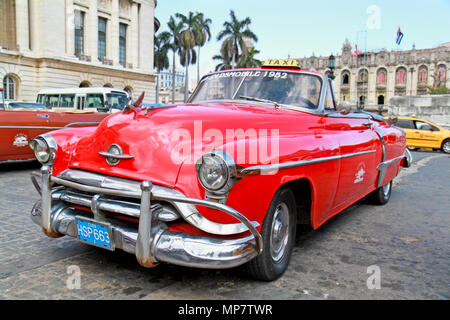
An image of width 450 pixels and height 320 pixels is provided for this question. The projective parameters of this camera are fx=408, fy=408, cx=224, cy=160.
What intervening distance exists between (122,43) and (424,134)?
1105 inches

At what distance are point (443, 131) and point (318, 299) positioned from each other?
1885 cm

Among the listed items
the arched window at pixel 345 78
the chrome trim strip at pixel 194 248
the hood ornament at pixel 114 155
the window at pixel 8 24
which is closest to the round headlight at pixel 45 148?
the hood ornament at pixel 114 155

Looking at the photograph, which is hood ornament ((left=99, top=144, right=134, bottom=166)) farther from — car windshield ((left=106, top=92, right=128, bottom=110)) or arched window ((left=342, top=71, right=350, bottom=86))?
arched window ((left=342, top=71, right=350, bottom=86))

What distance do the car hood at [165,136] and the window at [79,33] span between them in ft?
108

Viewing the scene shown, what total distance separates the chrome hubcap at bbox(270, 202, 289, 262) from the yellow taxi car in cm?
1748

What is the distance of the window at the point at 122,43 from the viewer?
37.4 metres

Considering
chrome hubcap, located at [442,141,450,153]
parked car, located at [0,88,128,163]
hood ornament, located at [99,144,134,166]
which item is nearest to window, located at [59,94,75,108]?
parked car, located at [0,88,128,163]

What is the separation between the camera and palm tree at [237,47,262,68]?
47603mm

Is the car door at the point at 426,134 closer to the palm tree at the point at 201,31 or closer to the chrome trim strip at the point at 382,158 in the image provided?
the chrome trim strip at the point at 382,158

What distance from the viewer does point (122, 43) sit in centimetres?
3762

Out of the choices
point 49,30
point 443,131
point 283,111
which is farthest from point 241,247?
point 49,30

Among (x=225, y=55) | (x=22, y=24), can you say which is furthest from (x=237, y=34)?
(x=22, y=24)

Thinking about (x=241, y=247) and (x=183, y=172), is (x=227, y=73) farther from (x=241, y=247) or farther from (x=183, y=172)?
(x=241, y=247)
